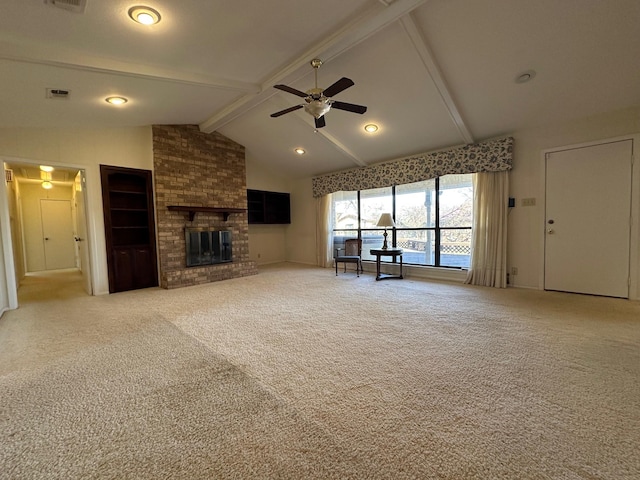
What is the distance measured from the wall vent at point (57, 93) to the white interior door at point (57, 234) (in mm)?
5658

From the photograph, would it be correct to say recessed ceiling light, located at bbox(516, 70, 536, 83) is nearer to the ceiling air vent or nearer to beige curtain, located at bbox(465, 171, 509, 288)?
beige curtain, located at bbox(465, 171, 509, 288)

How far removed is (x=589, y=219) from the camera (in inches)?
150

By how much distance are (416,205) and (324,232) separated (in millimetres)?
2398

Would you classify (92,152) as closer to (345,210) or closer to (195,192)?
(195,192)

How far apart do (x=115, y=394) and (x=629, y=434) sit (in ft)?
9.56

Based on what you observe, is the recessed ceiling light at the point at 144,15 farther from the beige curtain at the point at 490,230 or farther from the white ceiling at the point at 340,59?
the beige curtain at the point at 490,230

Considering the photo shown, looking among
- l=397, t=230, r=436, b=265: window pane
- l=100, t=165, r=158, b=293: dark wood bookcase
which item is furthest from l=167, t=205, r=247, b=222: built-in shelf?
l=397, t=230, r=436, b=265: window pane

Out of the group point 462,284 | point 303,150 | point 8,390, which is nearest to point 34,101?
point 8,390

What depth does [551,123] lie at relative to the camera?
4020 mm

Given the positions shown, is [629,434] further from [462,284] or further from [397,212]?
[397,212]

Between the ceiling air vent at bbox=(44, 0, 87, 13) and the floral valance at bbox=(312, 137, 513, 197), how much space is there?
4.89 metres

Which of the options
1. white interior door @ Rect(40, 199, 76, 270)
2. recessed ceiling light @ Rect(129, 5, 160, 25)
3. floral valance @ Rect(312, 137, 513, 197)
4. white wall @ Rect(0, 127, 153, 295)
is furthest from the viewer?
white interior door @ Rect(40, 199, 76, 270)

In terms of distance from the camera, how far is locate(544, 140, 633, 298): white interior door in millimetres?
3605

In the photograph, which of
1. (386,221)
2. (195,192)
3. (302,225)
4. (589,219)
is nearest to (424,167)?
(386,221)
